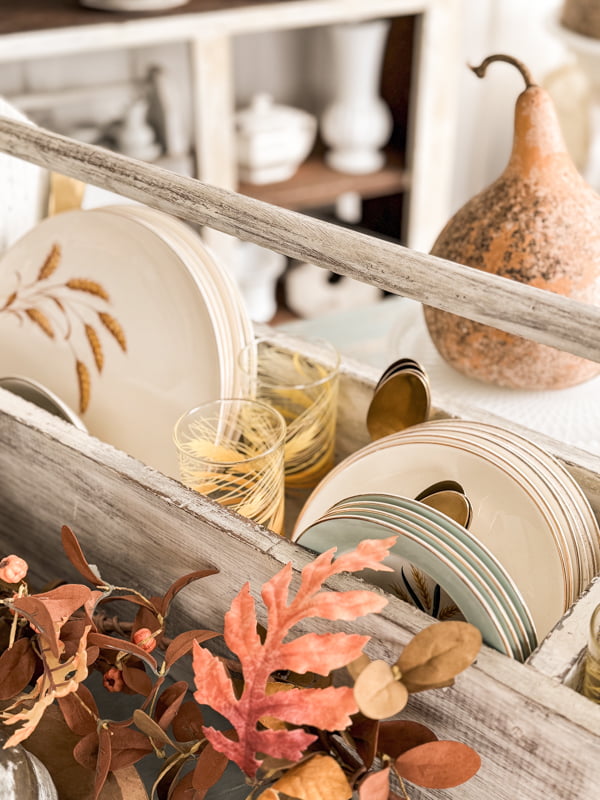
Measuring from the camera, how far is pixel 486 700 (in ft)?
1.21

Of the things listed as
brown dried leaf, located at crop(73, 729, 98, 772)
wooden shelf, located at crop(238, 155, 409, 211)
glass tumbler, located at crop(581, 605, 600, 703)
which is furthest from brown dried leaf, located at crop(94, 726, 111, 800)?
wooden shelf, located at crop(238, 155, 409, 211)

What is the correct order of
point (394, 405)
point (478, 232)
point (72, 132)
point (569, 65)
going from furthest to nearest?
point (569, 65), point (72, 132), point (478, 232), point (394, 405)

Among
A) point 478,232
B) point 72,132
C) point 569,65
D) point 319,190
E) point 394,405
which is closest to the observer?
point 394,405

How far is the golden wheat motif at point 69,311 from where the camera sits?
67 centimetres

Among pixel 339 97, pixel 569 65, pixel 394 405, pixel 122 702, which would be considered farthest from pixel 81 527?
pixel 569 65

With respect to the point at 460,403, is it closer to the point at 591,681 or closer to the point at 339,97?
the point at 591,681

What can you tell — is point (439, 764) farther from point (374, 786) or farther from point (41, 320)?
point (41, 320)

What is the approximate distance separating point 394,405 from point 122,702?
256 millimetres

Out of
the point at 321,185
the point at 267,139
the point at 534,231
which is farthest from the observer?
the point at 321,185

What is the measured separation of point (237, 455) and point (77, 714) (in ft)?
0.67

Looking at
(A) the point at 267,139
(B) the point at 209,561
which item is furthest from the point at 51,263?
(A) the point at 267,139

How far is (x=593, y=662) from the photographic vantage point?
0.37 m

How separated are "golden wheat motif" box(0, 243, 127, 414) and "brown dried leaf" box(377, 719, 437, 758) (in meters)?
0.38

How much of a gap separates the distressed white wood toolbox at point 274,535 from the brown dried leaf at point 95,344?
0.11 metres
